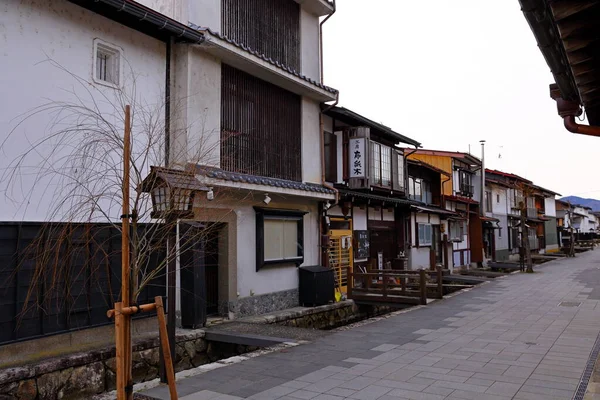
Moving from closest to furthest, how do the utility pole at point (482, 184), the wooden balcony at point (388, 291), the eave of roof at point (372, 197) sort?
the wooden balcony at point (388, 291) → the eave of roof at point (372, 197) → the utility pole at point (482, 184)

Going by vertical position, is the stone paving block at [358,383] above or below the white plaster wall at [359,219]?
below

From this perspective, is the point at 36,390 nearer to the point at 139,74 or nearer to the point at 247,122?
the point at 139,74

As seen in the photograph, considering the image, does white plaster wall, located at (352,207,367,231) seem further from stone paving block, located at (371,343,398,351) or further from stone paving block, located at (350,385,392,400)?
stone paving block, located at (350,385,392,400)

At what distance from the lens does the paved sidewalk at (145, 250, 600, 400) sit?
21.9ft

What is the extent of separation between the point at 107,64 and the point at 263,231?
18.9ft

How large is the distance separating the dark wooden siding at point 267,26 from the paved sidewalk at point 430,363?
8215 millimetres

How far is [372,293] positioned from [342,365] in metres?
8.27

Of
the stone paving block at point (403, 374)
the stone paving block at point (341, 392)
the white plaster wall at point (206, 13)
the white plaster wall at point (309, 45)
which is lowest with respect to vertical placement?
the stone paving block at point (403, 374)

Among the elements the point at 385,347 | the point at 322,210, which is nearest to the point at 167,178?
the point at 385,347

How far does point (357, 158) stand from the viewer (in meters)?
17.2

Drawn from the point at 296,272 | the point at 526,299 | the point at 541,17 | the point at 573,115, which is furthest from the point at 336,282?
the point at 541,17

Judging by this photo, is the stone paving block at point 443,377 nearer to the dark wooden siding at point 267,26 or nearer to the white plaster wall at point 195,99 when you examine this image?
the white plaster wall at point 195,99

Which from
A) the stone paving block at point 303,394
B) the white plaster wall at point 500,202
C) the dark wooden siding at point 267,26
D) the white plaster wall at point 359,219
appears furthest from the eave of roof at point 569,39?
the white plaster wall at point 500,202

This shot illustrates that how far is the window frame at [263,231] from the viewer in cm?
1295
